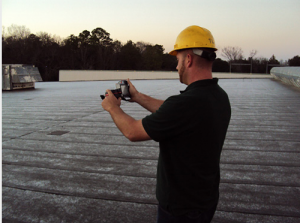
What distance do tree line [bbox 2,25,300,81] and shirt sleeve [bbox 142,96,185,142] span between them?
45.9 m

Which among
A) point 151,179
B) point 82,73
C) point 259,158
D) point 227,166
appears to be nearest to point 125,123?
point 151,179

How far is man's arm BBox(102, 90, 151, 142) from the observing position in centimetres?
143

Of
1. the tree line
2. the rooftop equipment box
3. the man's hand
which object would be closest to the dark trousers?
the man's hand

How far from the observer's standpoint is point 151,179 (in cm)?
309

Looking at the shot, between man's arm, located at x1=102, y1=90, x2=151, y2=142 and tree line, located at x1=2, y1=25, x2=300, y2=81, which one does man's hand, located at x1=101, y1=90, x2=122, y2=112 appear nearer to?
man's arm, located at x1=102, y1=90, x2=151, y2=142

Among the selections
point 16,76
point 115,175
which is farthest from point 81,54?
point 115,175

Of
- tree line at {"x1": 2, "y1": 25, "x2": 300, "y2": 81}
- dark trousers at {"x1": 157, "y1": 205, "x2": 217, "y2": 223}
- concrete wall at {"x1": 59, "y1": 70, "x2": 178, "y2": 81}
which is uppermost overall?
tree line at {"x1": 2, "y1": 25, "x2": 300, "y2": 81}

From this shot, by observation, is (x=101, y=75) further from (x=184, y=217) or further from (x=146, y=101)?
(x=184, y=217)

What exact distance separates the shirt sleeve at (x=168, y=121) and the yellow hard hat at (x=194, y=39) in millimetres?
344

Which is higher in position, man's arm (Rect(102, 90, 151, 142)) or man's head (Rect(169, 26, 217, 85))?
man's head (Rect(169, 26, 217, 85))

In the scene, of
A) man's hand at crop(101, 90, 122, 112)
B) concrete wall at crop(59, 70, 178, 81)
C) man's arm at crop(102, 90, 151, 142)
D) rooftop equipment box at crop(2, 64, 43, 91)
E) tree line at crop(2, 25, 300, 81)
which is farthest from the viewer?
tree line at crop(2, 25, 300, 81)

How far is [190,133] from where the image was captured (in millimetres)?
1340

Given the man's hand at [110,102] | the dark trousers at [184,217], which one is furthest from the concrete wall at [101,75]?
the dark trousers at [184,217]

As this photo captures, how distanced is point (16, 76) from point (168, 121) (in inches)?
624
